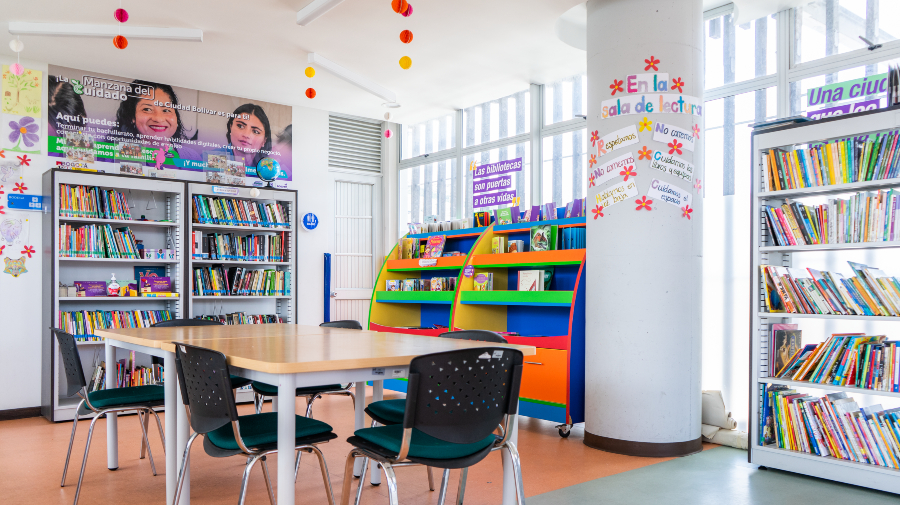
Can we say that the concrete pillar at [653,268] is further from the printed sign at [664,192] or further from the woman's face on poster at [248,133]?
the woman's face on poster at [248,133]

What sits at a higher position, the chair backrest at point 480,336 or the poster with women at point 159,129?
the poster with women at point 159,129

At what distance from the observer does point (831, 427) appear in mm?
3709

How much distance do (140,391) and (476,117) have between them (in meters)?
4.83

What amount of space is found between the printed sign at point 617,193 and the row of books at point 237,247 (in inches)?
151

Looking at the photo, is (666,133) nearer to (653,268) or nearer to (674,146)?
(674,146)

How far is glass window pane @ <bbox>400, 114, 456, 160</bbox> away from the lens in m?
7.83

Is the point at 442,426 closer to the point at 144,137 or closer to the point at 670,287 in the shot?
the point at 670,287

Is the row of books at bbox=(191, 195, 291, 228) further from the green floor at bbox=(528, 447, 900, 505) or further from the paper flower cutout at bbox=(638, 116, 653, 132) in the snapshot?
the green floor at bbox=(528, 447, 900, 505)

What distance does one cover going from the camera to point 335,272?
800 centimetres

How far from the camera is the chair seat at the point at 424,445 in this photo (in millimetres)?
2318

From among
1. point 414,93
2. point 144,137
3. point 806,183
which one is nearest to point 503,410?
point 806,183

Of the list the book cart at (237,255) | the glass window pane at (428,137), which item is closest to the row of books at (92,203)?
the book cart at (237,255)

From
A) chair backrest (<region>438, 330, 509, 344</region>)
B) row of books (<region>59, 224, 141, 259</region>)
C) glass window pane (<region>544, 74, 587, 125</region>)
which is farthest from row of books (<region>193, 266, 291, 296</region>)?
chair backrest (<region>438, 330, 509, 344</region>)

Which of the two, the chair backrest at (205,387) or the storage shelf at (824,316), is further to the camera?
the storage shelf at (824,316)
